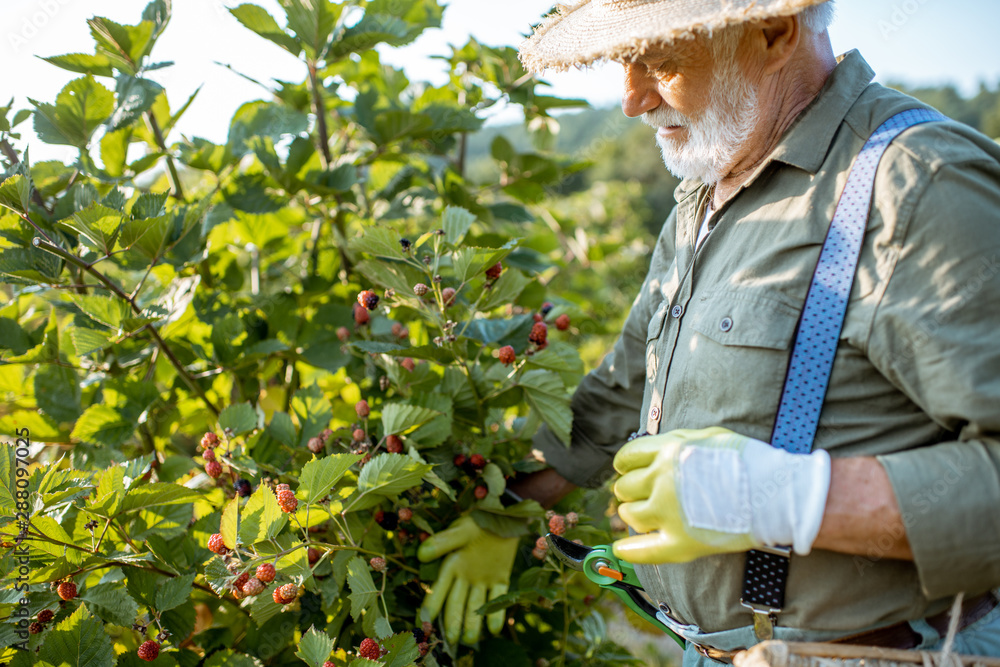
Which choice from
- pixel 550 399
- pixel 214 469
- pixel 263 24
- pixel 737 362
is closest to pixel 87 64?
pixel 263 24

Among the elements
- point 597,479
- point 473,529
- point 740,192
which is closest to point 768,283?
point 740,192

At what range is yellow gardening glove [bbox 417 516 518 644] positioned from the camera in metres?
1.46

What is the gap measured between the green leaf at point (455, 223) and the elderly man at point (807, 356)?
1.27ft

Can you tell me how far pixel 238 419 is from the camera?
1.43 meters

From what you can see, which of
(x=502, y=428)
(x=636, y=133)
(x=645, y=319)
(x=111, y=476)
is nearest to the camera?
(x=111, y=476)

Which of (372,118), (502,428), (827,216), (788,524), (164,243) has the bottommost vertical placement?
(502,428)

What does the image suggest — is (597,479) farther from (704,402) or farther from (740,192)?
(740,192)

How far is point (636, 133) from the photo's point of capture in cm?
3431

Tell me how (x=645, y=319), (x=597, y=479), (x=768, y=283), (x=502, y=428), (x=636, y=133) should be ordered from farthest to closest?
(x=636, y=133) → (x=502, y=428) → (x=597, y=479) → (x=645, y=319) → (x=768, y=283)

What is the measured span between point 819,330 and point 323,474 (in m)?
0.83

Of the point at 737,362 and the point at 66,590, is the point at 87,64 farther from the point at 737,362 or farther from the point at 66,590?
the point at 737,362

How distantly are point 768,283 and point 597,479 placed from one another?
0.76 m

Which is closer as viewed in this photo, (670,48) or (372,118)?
(670,48)

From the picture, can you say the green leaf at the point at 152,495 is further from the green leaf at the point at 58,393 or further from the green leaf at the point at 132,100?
the green leaf at the point at 132,100
